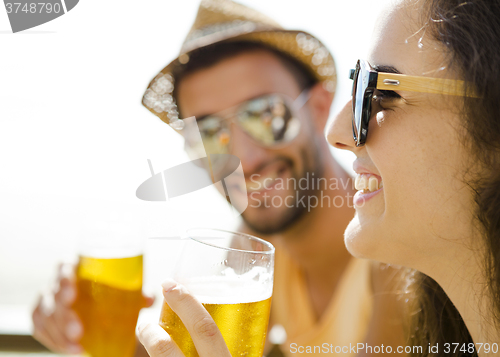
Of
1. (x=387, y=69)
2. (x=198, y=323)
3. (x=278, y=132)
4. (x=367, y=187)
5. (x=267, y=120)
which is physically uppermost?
(x=387, y=69)

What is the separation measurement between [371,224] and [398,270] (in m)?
0.96

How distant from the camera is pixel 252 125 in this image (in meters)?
2.65

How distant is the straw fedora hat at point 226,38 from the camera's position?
2.49 metres

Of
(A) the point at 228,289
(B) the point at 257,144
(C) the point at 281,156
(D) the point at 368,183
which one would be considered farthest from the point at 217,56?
(A) the point at 228,289

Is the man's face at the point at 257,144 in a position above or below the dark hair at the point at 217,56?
below

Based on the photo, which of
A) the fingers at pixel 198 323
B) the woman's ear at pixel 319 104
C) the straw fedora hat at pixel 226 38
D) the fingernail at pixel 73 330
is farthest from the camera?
the woman's ear at pixel 319 104

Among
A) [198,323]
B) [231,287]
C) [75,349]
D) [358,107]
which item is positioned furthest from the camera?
[75,349]

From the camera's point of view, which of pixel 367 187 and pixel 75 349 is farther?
pixel 75 349

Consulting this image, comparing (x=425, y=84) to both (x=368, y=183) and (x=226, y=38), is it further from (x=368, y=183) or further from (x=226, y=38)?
(x=226, y=38)

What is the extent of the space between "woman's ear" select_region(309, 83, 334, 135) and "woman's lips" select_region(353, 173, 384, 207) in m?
1.95

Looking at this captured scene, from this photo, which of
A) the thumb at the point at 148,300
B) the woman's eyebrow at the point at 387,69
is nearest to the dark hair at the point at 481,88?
the woman's eyebrow at the point at 387,69

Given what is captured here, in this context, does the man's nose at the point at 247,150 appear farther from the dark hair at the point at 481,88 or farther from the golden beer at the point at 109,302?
the dark hair at the point at 481,88

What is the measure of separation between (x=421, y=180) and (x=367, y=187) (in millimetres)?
180

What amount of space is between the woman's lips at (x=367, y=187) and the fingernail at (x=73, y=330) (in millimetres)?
1159
